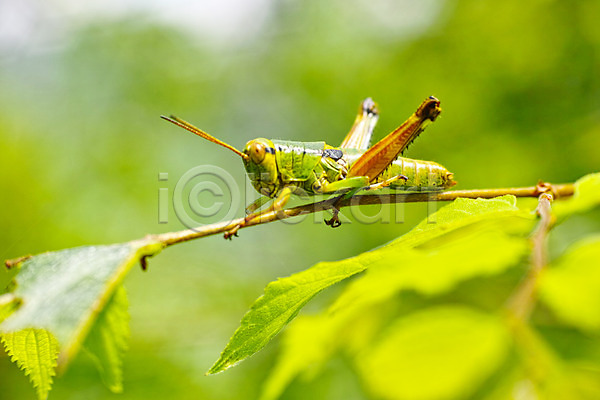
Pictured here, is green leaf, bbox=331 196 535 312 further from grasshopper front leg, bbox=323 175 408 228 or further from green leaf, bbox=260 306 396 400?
grasshopper front leg, bbox=323 175 408 228

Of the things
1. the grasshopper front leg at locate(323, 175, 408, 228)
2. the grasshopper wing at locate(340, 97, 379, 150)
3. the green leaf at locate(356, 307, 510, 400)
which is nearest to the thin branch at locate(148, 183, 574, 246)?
the grasshopper front leg at locate(323, 175, 408, 228)

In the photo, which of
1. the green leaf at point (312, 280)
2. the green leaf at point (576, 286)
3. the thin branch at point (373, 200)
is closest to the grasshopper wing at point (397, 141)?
the thin branch at point (373, 200)

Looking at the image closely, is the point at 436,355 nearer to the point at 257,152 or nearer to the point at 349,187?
the point at 349,187

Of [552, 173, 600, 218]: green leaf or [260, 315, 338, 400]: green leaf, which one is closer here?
[260, 315, 338, 400]: green leaf

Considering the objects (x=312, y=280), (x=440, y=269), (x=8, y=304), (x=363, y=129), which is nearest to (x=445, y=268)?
(x=440, y=269)

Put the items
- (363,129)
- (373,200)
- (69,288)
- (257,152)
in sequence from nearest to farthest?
(69,288) → (373,200) → (257,152) → (363,129)

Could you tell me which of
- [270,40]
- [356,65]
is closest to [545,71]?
[356,65]

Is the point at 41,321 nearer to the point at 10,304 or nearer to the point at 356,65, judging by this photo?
the point at 10,304
